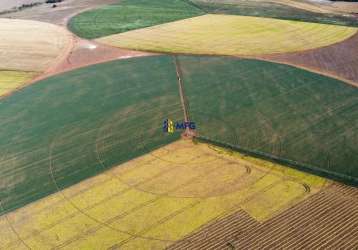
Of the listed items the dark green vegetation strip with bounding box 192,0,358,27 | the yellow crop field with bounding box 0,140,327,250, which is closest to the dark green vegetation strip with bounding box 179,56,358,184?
the yellow crop field with bounding box 0,140,327,250

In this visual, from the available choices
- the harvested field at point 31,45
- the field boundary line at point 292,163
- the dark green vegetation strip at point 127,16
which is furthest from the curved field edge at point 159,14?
the field boundary line at point 292,163

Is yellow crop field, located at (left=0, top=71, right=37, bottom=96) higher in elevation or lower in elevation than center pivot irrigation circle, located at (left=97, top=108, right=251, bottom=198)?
higher

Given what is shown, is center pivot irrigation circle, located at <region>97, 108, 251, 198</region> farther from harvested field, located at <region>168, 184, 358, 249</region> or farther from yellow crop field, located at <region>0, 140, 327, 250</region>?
harvested field, located at <region>168, 184, 358, 249</region>

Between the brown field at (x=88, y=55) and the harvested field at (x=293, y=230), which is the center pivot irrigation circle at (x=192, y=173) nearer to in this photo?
the harvested field at (x=293, y=230)

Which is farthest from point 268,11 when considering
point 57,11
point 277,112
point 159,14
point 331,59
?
point 277,112

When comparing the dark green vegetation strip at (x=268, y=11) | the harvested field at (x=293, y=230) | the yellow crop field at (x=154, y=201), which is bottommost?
the harvested field at (x=293, y=230)

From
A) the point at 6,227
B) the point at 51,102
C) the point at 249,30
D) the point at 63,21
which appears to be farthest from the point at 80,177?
the point at 63,21

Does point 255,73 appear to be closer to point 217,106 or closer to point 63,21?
point 217,106

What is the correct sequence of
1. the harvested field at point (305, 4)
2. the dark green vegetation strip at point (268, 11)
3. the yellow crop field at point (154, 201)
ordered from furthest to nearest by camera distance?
the harvested field at point (305, 4), the dark green vegetation strip at point (268, 11), the yellow crop field at point (154, 201)
